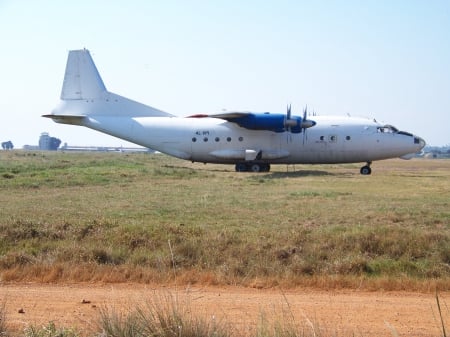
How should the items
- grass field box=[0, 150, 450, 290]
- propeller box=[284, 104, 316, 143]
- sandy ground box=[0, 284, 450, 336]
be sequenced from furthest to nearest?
1. propeller box=[284, 104, 316, 143]
2. grass field box=[0, 150, 450, 290]
3. sandy ground box=[0, 284, 450, 336]

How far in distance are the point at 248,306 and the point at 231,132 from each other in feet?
107

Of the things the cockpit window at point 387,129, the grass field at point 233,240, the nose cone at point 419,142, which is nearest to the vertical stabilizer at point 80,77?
the cockpit window at point 387,129

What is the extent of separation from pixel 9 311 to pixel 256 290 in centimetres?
380

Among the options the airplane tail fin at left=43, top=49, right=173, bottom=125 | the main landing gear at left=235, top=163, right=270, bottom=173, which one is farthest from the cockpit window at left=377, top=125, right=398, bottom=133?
the airplane tail fin at left=43, top=49, right=173, bottom=125

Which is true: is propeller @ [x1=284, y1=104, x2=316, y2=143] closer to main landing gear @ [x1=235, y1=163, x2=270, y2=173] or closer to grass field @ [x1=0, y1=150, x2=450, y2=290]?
main landing gear @ [x1=235, y1=163, x2=270, y2=173]

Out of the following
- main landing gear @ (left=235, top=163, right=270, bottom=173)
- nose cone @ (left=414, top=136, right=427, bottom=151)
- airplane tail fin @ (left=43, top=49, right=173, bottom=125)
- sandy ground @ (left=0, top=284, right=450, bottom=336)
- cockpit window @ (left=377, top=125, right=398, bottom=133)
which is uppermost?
airplane tail fin @ (left=43, top=49, right=173, bottom=125)

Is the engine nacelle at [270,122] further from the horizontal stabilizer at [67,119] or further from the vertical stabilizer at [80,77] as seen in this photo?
the horizontal stabilizer at [67,119]

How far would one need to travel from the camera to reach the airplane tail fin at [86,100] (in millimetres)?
42438

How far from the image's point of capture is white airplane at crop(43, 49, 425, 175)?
3834 centimetres

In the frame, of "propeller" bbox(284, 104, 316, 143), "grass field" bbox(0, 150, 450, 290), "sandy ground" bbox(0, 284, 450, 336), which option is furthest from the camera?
"propeller" bbox(284, 104, 316, 143)

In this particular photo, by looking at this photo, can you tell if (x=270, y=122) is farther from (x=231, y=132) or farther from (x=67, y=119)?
(x=67, y=119)

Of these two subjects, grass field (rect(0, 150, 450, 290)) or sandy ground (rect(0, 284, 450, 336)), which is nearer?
sandy ground (rect(0, 284, 450, 336))

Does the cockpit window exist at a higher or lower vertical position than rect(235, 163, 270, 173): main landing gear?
higher

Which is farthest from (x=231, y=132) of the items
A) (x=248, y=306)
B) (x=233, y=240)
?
(x=248, y=306)
